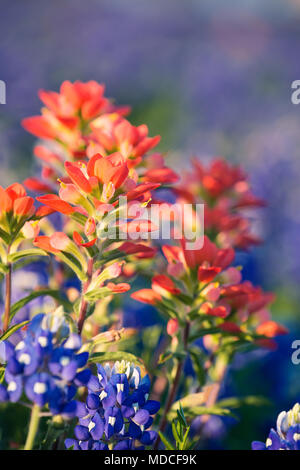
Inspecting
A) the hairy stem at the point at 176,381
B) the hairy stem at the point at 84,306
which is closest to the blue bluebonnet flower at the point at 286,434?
the hairy stem at the point at 176,381

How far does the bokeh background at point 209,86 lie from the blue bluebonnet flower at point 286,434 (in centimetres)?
26

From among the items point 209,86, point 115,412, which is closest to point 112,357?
point 115,412

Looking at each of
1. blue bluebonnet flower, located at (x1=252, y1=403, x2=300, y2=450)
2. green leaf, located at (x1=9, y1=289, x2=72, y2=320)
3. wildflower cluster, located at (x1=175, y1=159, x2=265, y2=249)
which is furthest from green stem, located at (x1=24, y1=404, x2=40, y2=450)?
wildflower cluster, located at (x1=175, y1=159, x2=265, y2=249)

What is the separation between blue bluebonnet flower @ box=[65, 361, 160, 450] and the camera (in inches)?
16.8

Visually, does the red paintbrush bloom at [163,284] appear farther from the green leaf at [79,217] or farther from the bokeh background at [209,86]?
the bokeh background at [209,86]

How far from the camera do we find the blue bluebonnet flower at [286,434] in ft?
1.49

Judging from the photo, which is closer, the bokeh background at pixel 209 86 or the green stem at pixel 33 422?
the green stem at pixel 33 422

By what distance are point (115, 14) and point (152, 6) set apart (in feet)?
3.15

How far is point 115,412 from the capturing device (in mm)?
427

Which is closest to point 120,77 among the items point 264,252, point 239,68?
point 239,68

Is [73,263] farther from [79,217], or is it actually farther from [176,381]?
[176,381]

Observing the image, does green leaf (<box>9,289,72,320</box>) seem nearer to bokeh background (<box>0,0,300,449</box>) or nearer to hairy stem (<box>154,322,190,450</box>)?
hairy stem (<box>154,322,190,450</box>)

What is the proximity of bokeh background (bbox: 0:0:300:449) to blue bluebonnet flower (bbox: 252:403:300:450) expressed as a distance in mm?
258
